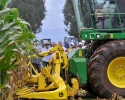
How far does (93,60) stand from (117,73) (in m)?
0.73

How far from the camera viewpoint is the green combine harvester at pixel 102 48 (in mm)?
8414

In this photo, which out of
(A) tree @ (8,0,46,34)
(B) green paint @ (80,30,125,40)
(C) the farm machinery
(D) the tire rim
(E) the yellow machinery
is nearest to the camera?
(E) the yellow machinery

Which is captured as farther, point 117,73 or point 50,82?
point 117,73

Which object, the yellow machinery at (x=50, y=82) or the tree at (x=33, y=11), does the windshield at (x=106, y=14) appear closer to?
the yellow machinery at (x=50, y=82)

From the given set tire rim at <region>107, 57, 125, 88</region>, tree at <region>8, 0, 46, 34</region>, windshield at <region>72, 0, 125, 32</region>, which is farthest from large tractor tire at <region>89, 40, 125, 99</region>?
tree at <region>8, 0, 46, 34</region>

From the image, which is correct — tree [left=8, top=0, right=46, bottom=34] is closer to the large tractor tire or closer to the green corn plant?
the large tractor tire

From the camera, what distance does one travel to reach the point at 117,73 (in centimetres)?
869

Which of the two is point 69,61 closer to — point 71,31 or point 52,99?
point 52,99

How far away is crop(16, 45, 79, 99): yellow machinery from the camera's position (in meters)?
7.11

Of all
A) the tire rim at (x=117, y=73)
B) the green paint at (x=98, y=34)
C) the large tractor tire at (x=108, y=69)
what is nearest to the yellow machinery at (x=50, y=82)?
the large tractor tire at (x=108, y=69)

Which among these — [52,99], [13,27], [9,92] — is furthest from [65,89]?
[13,27]

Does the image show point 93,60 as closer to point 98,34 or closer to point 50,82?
point 98,34

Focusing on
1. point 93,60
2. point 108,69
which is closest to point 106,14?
point 93,60

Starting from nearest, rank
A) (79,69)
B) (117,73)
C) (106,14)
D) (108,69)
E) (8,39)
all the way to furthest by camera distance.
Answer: (8,39) → (79,69) → (108,69) → (117,73) → (106,14)
